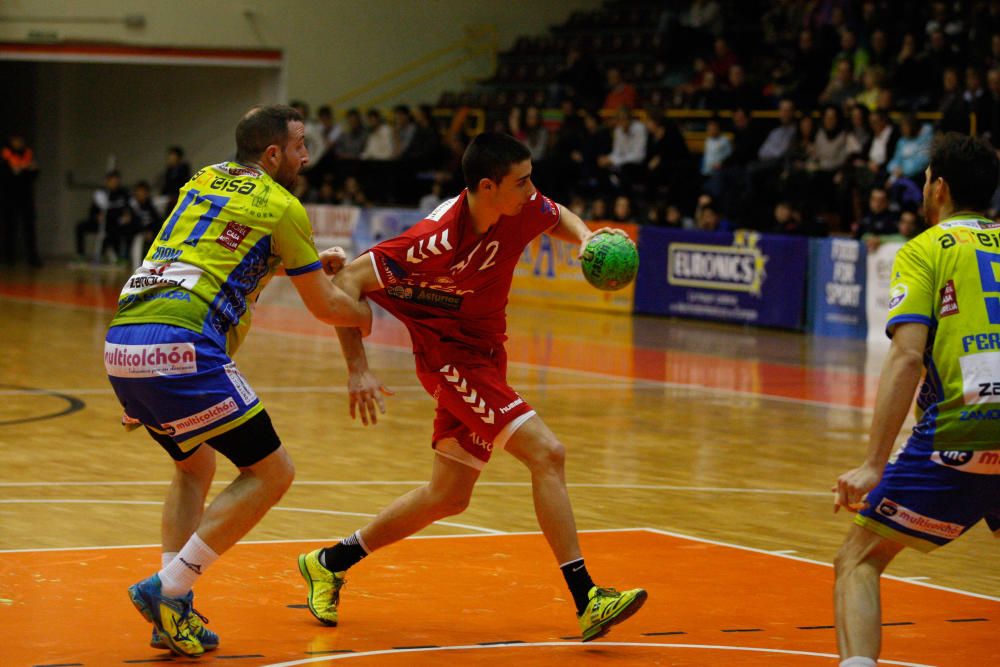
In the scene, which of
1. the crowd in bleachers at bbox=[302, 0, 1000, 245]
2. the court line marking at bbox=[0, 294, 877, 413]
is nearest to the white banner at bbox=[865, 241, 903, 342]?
the crowd in bleachers at bbox=[302, 0, 1000, 245]

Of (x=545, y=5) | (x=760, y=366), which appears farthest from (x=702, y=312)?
(x=545, y=5)

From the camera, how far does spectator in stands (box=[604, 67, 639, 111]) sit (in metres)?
26.5

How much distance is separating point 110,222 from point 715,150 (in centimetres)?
1317

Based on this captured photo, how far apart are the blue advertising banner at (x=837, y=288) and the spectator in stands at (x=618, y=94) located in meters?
7.12

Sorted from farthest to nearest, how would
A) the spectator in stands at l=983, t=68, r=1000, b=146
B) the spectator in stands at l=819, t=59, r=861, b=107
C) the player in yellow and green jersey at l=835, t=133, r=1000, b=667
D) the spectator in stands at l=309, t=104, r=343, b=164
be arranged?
the spectator in stands at l=309, t=104, r=343, b=164 → the spectator in stands at l=819, t=59, r=861, b=107 → the spectator in stands at l=983, t=68, r=1000, b=146 → the player in yellow and green jersey at l=835, t=133, r=1000, b=667

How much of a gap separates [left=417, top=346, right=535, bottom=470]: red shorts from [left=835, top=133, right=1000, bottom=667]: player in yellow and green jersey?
1688 mm

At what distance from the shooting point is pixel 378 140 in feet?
91.0

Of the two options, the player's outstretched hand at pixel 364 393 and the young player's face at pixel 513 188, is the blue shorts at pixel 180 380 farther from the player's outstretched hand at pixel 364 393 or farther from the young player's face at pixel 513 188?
the young player's face at pixel 513 188

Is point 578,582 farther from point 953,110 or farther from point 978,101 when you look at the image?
point 978,101

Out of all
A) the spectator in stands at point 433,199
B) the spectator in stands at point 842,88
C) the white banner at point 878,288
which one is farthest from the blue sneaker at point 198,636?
the spectator in stands at point 433,199

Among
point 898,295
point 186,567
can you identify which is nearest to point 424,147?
point 186,567

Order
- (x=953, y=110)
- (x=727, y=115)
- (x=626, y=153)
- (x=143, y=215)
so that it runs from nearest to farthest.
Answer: (x=953, y=110) < (x=626, y=153) < (x=727, y=115) < (x=143, y=215)

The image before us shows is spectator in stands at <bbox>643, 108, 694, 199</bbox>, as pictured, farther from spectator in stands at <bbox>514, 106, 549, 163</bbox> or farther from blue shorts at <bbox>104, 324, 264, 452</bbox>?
blue shorts at <bbox>104, 324, 264, 452</bbox>

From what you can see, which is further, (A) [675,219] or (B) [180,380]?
(A) [675,219]
